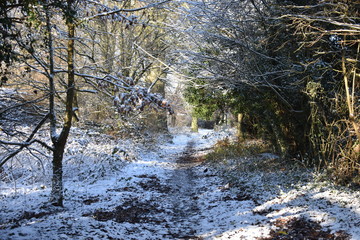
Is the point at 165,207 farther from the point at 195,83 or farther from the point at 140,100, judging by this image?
the point at 195,83

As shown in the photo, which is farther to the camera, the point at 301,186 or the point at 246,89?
the point at 246,89

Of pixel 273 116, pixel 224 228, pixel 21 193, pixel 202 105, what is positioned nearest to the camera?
pixel 224 228

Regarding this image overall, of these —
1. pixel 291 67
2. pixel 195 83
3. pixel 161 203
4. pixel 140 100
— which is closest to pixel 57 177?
pixel 161 203

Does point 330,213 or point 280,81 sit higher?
point 280,81

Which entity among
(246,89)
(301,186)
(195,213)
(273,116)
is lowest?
(195,213)

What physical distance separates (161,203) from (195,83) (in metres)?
3.52

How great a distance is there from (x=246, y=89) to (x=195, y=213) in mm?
4320

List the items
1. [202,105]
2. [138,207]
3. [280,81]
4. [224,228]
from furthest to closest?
1. [202,105]
2. [280,81]
3. [138,207]
4. [224,228]

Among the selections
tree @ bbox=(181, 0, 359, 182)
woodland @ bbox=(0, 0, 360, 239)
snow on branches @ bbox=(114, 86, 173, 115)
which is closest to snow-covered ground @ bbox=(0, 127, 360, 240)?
woodland @ bbox=(0, 0, 360, 239)

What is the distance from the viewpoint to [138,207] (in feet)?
22.4

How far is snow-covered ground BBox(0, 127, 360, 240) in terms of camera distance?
496 centimetres

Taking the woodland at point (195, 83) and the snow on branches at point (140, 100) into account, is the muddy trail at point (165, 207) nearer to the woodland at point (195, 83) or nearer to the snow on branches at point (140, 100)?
the woodland at point (195, 83)

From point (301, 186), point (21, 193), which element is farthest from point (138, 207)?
point (301, 186)

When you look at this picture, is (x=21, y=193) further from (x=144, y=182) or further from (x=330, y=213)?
(x=330, y=213)
